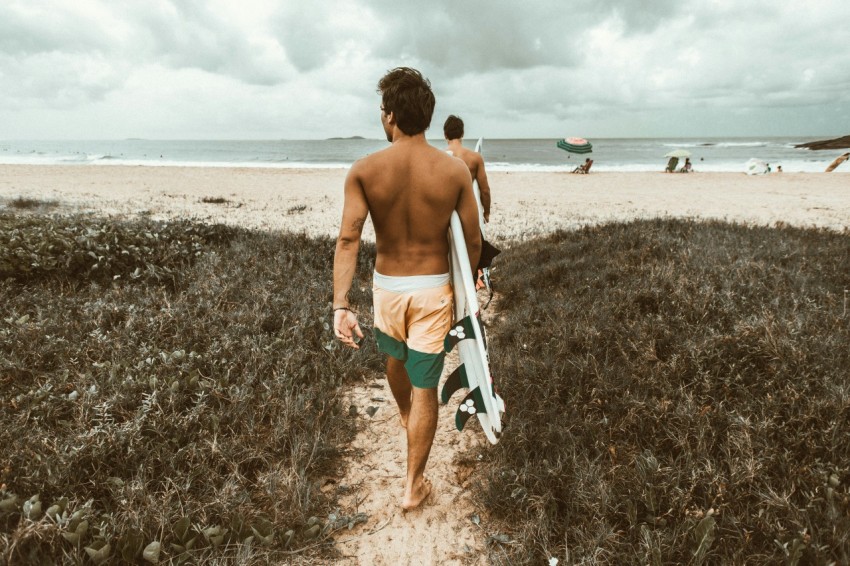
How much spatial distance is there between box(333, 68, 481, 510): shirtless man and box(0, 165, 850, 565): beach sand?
28cm

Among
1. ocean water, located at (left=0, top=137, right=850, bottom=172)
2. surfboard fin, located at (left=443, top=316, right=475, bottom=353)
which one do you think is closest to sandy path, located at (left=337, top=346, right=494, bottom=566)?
surfboard fin, located at (left=443, top=316, right=475, bottom=353)

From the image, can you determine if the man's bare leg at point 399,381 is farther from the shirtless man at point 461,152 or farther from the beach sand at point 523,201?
the beach sand at point 523,201

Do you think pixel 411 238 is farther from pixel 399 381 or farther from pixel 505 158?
pixel 505 158

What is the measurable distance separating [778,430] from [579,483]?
1494mm

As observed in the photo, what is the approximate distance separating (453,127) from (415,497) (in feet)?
17.8

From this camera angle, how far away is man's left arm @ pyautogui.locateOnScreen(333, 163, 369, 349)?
268 cm

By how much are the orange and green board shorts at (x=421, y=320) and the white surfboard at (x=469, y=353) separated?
10cm

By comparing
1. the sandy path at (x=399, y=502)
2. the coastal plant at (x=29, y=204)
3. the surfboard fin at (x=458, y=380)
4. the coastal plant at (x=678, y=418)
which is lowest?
the sandy path at (x=399, y=502)

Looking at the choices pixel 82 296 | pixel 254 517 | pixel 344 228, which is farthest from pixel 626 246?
pixel 82 296

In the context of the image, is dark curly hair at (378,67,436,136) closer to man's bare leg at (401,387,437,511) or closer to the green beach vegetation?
man's bare leg at (401,387,437,511)

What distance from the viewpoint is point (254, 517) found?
2.66 metres

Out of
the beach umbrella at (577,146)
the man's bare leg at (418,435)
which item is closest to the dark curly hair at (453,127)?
the man's bare leg at (418,435)

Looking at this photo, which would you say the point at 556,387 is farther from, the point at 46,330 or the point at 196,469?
the point at 46,330

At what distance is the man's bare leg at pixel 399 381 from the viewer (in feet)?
10.9
